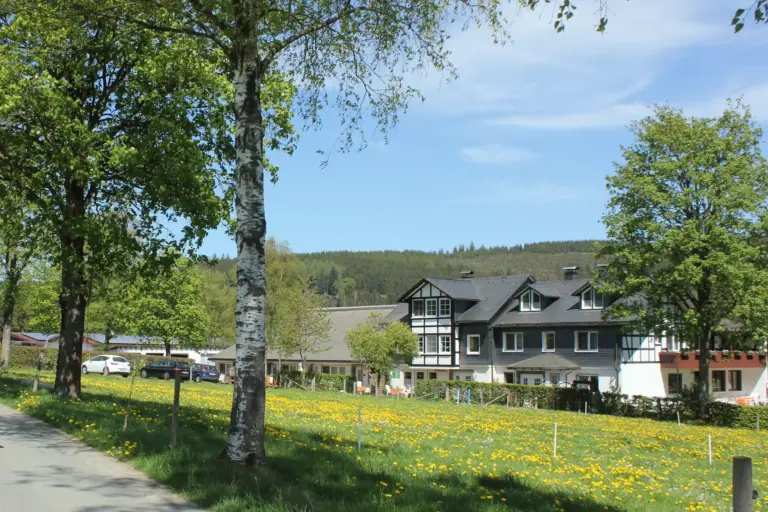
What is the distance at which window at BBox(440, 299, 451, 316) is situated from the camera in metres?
66.8

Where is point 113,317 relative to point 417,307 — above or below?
below

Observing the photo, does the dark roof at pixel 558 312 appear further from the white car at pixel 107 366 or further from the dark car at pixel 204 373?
the white car at pixel 107 366

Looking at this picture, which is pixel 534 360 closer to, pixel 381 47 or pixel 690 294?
pixel 690 294

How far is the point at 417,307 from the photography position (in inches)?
2704

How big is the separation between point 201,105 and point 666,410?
3579 cm

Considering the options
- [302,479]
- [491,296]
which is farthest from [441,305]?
[302,479]

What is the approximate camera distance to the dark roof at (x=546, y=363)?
57.3 meters

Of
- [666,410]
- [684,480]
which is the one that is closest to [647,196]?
[666,410]

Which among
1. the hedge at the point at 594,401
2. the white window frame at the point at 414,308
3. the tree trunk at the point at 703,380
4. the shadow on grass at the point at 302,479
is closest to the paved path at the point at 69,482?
the shadow on grass at the point at 302,479

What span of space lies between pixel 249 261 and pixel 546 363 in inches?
2035

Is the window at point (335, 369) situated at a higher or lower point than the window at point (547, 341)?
lower

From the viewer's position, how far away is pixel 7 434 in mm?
12422

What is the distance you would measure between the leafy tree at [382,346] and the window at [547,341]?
10451mm

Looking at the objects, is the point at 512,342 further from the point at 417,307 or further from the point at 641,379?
the point at 641,379
